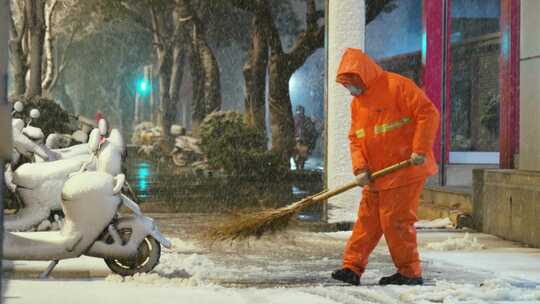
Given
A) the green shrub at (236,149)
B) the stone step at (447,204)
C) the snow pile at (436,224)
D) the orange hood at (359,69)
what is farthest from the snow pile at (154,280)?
the green shrub at (236,149)

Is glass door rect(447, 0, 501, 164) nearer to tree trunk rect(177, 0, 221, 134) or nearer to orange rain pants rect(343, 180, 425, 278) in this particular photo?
tree trunk rect(177, 0, 221, 134)

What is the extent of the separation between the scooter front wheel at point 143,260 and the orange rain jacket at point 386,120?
1.58m

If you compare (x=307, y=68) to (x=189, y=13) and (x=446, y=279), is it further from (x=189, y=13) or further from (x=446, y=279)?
(x=446, y=279)

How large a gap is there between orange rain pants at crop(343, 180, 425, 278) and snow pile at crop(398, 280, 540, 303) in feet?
0.84

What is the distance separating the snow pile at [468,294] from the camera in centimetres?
646

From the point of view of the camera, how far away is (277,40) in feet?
56.1

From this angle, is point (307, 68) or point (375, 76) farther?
point (307, 68)

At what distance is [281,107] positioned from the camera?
16.1 m

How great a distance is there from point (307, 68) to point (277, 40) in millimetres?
766

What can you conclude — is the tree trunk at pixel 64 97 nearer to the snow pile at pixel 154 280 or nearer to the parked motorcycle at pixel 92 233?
the parked motorcycle at pixel 92 233

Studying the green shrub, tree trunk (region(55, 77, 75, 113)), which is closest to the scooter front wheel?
tree trunk (region(55, 77, 75, 113))

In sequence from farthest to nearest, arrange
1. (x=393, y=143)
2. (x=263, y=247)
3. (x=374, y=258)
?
(x=263, y=247) < (x=374, y=258) < (x=393, y=143)

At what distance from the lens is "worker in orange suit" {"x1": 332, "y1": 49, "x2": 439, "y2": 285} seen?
706 centimetres

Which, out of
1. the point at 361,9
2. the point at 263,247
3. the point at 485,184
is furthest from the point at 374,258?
the point at 361,9
